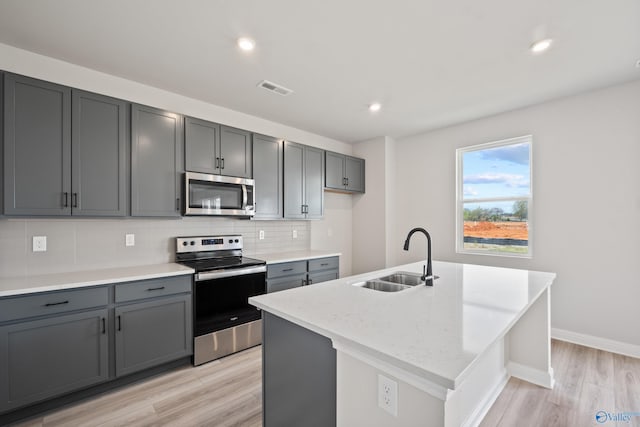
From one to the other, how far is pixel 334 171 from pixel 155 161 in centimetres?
240

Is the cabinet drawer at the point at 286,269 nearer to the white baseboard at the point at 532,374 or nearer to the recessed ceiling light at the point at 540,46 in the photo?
the white baseboard at the point at 532,374

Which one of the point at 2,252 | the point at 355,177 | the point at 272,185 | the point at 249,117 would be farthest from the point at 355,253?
the point at 2,252

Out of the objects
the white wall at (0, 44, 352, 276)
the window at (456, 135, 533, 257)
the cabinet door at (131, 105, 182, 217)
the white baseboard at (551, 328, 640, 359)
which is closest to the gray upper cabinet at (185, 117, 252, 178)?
the cabinet door at (131, 105, 182, 217)

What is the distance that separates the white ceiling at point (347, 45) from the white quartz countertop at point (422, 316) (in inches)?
67.9

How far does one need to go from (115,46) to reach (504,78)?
3258mm

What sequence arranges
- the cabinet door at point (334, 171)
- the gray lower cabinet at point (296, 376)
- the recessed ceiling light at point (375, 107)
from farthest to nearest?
the cabinet door at point (334, 171) < the recessed ceiling light at point (375, 107) < the gray lower cabinet at point (296, 376)

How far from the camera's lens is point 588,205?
3.00 m

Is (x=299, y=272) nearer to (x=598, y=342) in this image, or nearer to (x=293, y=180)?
(x=293, y=180)

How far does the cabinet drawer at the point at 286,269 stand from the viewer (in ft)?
10.4

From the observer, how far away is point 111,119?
2.41 meters

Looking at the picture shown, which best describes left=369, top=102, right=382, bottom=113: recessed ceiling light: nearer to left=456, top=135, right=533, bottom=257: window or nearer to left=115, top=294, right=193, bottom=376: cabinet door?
left=456, top=135, right=533, bottom=257: window

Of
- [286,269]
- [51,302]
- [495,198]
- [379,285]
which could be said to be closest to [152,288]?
[51,302]

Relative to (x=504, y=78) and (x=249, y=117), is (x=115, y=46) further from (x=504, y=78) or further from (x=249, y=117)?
(x=504, y=78)

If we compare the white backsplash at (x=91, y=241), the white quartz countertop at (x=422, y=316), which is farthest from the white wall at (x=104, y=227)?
the white quartz countertop at (x=422, y=316)
